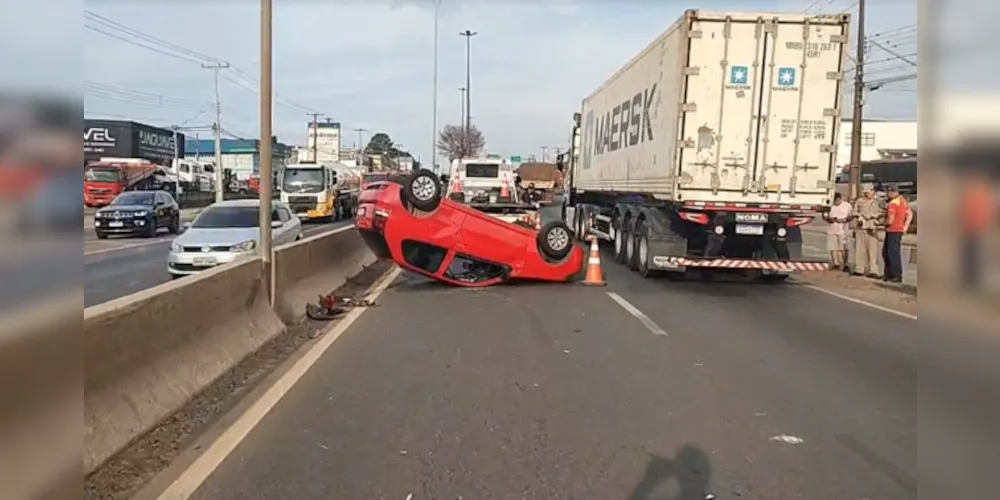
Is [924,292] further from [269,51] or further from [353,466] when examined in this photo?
[269,51]

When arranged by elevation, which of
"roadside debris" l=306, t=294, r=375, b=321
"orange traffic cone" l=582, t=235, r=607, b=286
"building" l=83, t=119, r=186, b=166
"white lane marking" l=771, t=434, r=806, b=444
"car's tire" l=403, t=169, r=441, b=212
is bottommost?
"roadside debris" l=306, t=294, r=375, b=321

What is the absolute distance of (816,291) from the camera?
51.4ft

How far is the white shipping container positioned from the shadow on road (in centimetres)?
965

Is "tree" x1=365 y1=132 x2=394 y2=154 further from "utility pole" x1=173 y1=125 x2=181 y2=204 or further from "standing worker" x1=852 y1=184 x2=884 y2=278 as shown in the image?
"standing worker" x1=852 y1=184 x2=884 y2=278

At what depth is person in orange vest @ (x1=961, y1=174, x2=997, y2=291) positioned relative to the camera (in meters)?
1.42

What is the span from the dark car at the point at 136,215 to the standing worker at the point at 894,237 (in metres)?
21.6

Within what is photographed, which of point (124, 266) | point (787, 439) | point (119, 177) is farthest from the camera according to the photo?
point (119, 177)

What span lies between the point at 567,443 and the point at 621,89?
50.2 ft

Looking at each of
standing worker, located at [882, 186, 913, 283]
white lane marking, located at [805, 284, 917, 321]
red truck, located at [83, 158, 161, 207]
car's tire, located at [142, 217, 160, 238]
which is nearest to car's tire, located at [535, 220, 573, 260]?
white lane marking, located at [805, 284, 917, 321]

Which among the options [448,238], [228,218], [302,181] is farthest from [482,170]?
[448,238]

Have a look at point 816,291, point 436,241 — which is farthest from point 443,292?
point 816,291

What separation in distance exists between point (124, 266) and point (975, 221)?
1939 centimetres

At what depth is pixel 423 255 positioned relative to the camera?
561 inches

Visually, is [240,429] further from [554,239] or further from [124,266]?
[124,266]
